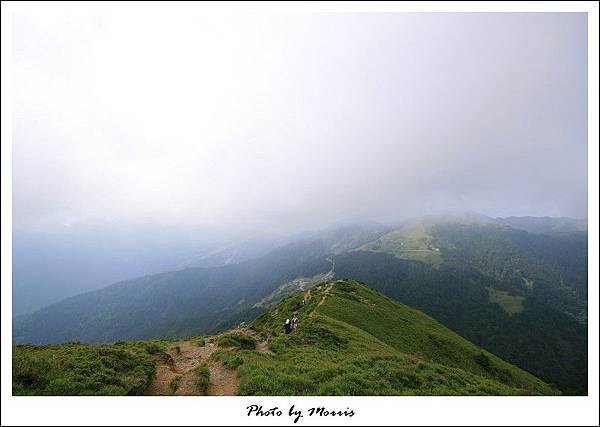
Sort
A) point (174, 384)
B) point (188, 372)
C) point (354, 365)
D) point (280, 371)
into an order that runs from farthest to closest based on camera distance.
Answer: point (188, 372), point (354, 365), point (280, 371), point (174, 384)

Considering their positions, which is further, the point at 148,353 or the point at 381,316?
the point at 381,316

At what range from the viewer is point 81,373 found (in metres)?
12.7

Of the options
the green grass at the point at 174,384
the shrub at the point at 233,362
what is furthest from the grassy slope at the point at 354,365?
the green grass at the point at 174,384

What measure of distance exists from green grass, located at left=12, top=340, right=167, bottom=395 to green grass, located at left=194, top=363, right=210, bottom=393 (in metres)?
2.39

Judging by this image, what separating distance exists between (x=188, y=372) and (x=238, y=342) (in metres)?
6.96

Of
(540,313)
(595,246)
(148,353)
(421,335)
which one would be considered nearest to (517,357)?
(540,313)

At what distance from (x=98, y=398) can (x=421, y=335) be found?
3766 cm

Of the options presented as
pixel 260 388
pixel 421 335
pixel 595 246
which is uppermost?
pixel 595 246

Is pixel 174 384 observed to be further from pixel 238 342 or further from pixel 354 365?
pixel 354 365

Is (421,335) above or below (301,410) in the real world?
below

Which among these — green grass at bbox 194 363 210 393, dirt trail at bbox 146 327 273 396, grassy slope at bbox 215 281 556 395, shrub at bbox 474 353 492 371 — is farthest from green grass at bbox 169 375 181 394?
shrub at bbox 474 353 492 371

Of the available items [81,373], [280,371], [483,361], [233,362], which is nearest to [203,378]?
[233,362]

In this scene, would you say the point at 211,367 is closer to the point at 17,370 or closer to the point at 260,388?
the point at 260,388

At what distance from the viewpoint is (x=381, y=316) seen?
41406 millimetres
